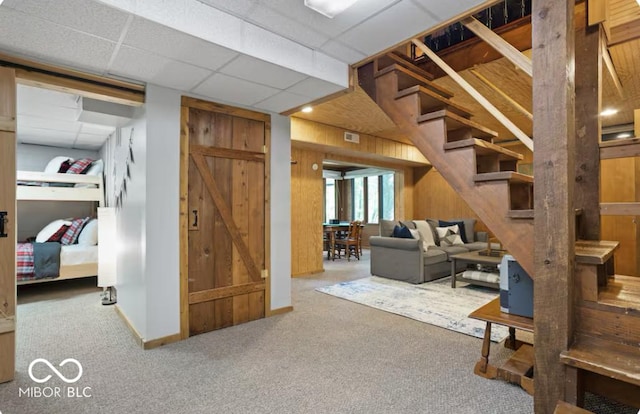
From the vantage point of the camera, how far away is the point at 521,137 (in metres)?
1.94

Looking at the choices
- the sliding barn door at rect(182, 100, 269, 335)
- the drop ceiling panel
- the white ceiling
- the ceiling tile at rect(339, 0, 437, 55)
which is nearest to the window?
the sliding barn door at rect(182, 100, 269, 335)

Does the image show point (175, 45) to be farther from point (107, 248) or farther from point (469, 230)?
point (469, 230)

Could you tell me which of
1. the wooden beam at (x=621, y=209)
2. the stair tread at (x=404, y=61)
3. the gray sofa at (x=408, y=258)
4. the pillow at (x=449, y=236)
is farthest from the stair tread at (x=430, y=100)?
the pillow at (x=449, y=236)

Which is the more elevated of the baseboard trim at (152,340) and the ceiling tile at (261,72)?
the ceiling tile at (261,72)

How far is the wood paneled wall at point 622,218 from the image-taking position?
200 inches

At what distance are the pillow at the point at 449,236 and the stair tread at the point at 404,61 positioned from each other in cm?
342

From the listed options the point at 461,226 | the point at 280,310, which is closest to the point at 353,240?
the point at 461,226

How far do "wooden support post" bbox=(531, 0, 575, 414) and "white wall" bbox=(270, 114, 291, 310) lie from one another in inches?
98.4

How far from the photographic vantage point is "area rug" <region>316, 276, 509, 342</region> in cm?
316

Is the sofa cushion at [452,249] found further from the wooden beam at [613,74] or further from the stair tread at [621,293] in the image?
the stair tread at [621,293]

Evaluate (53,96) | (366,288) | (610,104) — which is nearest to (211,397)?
(366,288)

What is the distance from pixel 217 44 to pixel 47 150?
523cm

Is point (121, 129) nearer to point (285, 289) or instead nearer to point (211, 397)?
point (285, 289)

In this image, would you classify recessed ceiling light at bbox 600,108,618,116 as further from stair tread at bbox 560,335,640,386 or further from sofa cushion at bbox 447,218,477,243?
stair tread at bbox 560,335,640,386
